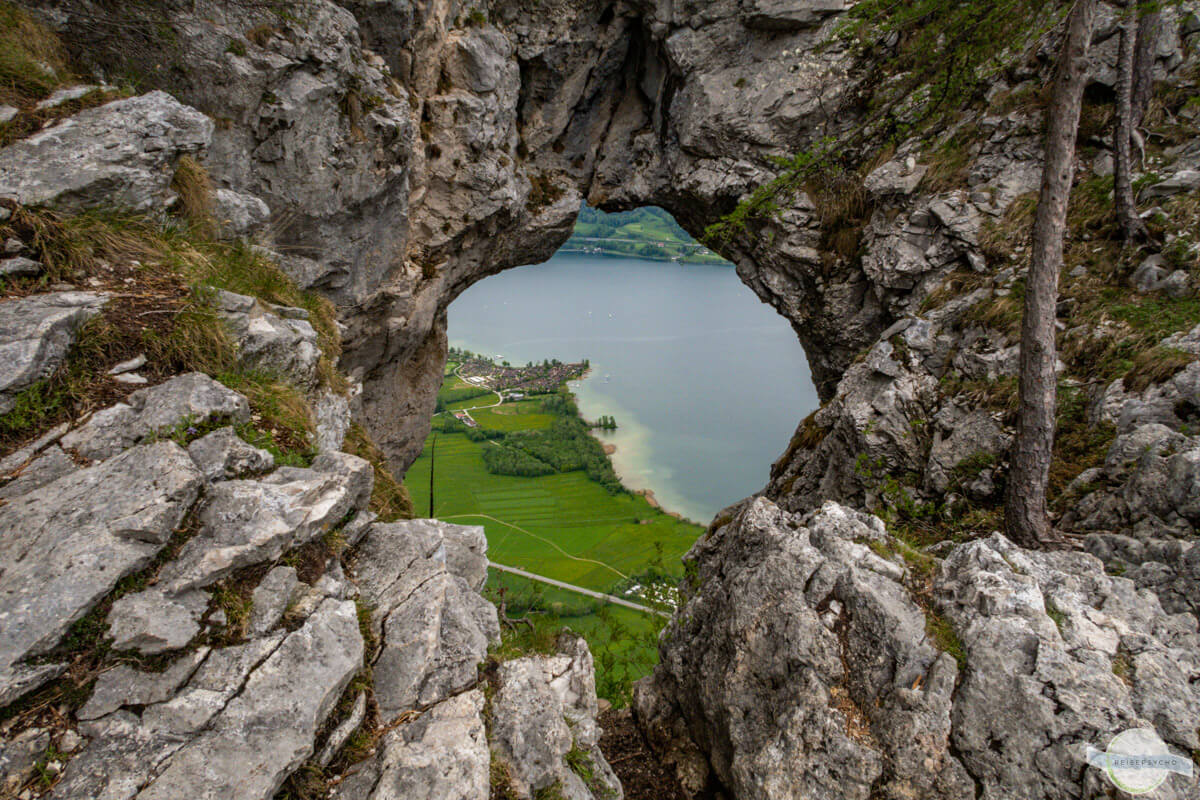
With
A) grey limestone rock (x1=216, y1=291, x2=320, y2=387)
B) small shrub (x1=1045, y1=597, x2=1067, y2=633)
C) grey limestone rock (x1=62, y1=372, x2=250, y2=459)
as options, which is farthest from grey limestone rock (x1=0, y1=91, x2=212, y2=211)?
small shrub (x1=1045, y1=597, x2=1067, y2=633)

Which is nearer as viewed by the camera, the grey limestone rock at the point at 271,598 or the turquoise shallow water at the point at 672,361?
the grey limestone rock at the point at 271,598

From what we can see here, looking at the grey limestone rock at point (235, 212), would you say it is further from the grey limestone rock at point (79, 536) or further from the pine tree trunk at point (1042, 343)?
the pine tree trunk at point (1042, 343)

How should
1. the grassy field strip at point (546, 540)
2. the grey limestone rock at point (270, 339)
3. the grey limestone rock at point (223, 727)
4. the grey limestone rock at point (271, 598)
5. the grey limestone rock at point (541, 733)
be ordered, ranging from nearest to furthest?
the grey limestone rock at point (223, 727) < the grey limestone rock at point (271, 598) < the grey limestone rock at point (541, 733) < the grey limestone rock at point (270, 339) < the grassy field strip at point (546, 540)

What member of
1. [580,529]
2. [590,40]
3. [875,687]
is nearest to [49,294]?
[875,687]

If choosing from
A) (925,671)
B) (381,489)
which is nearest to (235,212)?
(381,489)

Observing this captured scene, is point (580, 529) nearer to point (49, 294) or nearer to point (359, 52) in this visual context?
point (359, 52)

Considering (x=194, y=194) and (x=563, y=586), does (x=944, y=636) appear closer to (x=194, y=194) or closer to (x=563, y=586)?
(x=194, y=194)

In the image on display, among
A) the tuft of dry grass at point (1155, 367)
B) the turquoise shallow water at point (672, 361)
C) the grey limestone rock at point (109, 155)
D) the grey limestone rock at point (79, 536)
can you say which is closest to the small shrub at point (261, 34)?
the grey limestone rock at point (109, 155)

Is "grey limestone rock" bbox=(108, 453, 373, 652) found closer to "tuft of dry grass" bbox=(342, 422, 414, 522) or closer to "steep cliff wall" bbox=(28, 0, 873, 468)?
"tuft of dry grass" bbox=(342, 422, 414, 522)
